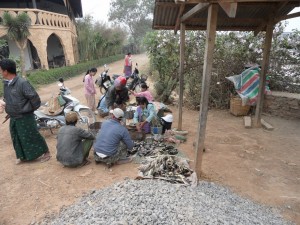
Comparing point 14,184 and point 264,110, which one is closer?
point 14,184

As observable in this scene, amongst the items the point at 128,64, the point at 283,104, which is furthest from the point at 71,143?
the point at 128,64

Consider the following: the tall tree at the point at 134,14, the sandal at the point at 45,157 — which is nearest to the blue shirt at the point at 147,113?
the sandal at the point at 45,157

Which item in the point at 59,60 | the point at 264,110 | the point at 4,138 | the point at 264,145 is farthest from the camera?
the point at 59,60

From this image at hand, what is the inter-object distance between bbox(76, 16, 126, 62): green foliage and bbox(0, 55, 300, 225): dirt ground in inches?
721

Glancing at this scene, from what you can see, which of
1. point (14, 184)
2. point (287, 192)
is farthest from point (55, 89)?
point (287, 192)

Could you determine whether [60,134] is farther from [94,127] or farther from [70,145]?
[94,127]

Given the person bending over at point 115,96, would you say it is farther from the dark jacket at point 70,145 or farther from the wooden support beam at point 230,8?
the wooden support beam at point 230,8

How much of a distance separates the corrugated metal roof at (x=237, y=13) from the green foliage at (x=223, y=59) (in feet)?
5.24

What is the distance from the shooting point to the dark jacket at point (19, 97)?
4.28m

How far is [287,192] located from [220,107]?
4.65 m

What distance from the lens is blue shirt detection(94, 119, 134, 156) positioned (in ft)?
14.2

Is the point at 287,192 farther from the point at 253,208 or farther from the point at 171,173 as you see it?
the point at 171,173

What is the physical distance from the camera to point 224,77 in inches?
321

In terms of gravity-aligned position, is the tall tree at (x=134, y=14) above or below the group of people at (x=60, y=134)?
above
